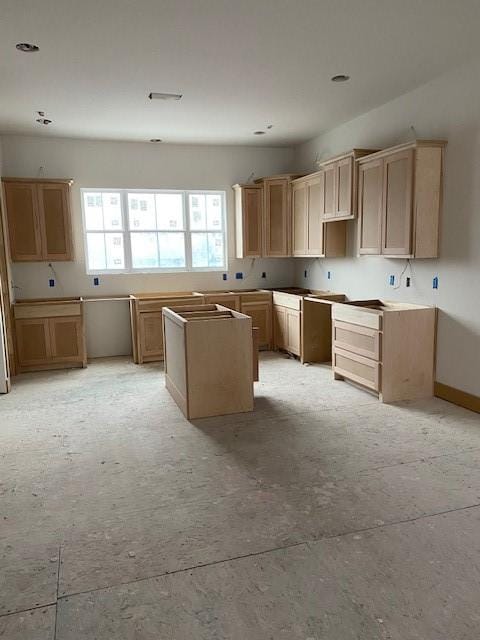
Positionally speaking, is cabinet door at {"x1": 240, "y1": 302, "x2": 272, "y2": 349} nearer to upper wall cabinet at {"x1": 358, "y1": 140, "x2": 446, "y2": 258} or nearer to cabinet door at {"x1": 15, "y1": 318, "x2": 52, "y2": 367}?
upper wall cabinet at {"x1": 358, "y1": 140, "x2": 446, "y2": 258}

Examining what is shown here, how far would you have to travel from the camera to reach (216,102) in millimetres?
4848

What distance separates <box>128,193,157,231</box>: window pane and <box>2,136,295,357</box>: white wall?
0.18m

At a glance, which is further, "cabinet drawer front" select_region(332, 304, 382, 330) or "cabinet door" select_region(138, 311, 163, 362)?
"cabinet door" select_region(138, 311, 163, 362)

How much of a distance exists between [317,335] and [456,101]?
120 inches

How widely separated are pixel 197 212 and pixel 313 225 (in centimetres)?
190

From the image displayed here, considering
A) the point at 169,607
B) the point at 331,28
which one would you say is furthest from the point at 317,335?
the point at 169,607

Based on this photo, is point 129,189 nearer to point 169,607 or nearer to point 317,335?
point 317,335

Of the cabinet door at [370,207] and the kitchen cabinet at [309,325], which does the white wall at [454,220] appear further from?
the kitchen cabinet at [309,325]

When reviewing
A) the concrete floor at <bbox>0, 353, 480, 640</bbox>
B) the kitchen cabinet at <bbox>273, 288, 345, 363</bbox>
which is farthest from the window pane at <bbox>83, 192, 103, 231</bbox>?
the concrete floor at <bbox>0, 353, 480, 640</bbox>

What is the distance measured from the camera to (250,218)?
6832 mm

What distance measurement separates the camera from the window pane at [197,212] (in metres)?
7.05

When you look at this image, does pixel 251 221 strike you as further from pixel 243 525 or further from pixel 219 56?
pixel 243 525

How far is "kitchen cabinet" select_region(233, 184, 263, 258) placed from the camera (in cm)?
678

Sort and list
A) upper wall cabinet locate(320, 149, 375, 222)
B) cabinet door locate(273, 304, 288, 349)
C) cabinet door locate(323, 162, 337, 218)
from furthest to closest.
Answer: cabinet door locate(273, 304, 288, 349) → cabinet door locate(323, 162, 337, 218) → upper wall cabinet locate(320, 149, 375, 222)
